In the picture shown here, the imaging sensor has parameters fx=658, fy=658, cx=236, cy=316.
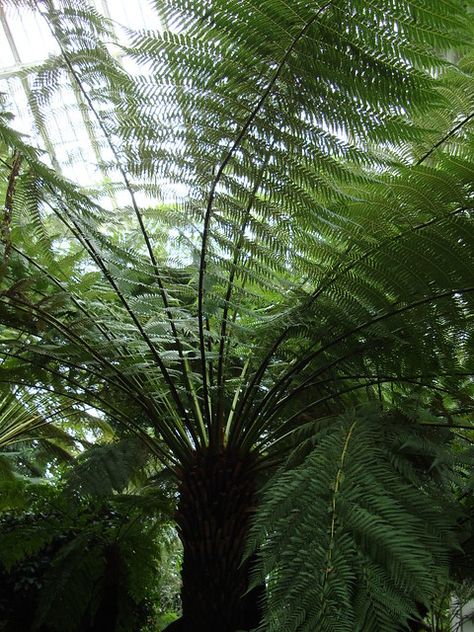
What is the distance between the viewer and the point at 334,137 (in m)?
1.75

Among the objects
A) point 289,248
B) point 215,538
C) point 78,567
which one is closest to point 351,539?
point 215,538

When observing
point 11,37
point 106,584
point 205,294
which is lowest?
point 106,584

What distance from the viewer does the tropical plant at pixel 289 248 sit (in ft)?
4.45

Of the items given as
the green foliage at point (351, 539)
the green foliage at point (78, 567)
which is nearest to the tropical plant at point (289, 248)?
the green foliage at point (351, 539)

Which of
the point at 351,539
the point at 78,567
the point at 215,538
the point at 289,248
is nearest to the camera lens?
the point at 351,539

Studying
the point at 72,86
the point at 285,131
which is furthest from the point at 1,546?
the point at 285,131

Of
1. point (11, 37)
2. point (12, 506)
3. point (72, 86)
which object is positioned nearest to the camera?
point (72, 86)

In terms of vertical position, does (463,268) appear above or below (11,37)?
below

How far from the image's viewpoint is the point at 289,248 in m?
2.05

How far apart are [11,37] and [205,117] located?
18.8ft

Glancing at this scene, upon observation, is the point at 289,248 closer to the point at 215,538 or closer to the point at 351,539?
the point at 215,538

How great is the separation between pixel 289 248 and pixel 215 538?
0.90 m

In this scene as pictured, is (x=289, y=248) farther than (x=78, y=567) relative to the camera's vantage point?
No

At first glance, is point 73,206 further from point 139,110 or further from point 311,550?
point 311,550
